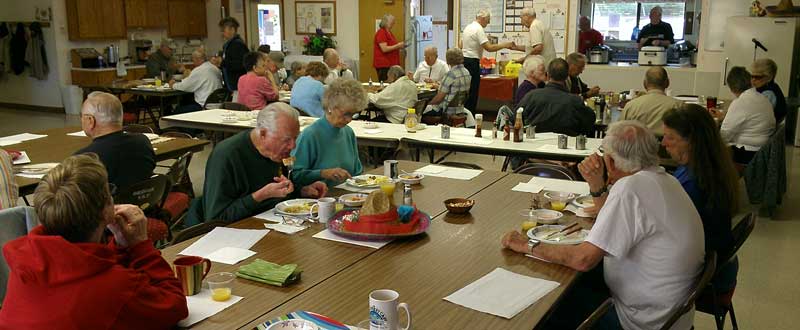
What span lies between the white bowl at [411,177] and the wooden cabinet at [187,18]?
35.6ft

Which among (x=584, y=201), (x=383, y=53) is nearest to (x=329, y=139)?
(x=584, y=201)

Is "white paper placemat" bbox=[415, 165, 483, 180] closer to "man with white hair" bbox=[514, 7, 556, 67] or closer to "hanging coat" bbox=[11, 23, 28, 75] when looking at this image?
"man with white hair" bbox=[514, 7, 556, 67]

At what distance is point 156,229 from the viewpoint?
3994mm

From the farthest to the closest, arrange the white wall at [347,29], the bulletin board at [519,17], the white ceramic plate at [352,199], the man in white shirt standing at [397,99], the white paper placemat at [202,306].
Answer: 1. the white wall at [347,29]
2. the bulletin board at [519,17]
3. the man in white shirt standing at [397,99]
4. the white ceramic plate at [352,199]
5. the white paper placemat at [202,306]

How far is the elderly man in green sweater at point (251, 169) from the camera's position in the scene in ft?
10.4

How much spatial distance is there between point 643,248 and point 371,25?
1078 centimetres

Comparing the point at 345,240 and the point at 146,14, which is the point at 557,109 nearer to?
the point at 345,240

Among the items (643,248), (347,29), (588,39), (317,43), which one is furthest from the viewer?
(347,29)

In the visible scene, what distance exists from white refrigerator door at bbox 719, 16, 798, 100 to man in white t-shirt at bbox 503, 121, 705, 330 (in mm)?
7260

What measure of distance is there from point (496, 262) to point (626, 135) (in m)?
0.70

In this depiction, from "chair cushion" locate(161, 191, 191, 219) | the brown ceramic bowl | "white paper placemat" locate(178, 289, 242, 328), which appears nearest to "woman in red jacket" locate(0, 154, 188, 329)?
"white paper placemat" locate(178, 289, 242, 328)

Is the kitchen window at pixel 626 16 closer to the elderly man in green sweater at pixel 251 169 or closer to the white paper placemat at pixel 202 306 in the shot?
the elderly man in green sweater at pixel 251 169

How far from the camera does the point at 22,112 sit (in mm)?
12562

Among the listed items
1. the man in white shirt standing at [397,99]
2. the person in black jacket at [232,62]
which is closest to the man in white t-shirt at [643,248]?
the man in white shirt standing at [397,99]
